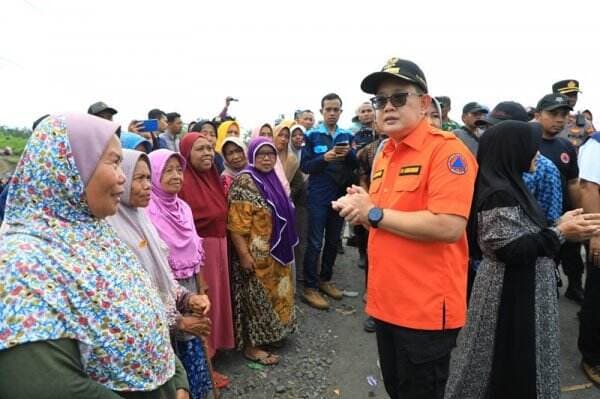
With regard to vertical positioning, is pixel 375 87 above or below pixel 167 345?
above

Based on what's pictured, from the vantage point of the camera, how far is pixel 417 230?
171 centimetres

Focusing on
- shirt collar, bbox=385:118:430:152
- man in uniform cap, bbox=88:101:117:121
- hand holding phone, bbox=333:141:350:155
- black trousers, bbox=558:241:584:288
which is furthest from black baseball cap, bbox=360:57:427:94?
black trousers, bbox=558:241:584:288

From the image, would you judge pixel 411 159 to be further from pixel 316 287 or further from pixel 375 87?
pixel 316 287

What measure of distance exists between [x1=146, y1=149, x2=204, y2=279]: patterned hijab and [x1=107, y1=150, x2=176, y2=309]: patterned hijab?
0.51 metres

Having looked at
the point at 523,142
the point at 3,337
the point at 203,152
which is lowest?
the point at 3,337

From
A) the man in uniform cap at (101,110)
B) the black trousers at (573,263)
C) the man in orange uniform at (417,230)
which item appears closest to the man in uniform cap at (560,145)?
the black trousers at (573,263)

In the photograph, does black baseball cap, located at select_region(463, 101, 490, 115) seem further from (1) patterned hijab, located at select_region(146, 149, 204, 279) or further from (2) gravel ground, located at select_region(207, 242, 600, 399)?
(1) patterned hijab, located at select_region(146, 149, 204, 279)

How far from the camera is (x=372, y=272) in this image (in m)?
2.02

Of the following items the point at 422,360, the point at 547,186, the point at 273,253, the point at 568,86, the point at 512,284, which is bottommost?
the point at 273,253

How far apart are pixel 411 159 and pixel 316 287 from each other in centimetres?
322

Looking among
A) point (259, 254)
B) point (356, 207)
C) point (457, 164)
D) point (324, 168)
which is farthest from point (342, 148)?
point (457, 164)

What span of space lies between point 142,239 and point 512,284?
6.86 feet

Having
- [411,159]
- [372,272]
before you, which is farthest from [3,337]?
[411,159]

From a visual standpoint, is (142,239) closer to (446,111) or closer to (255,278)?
(255,278)
